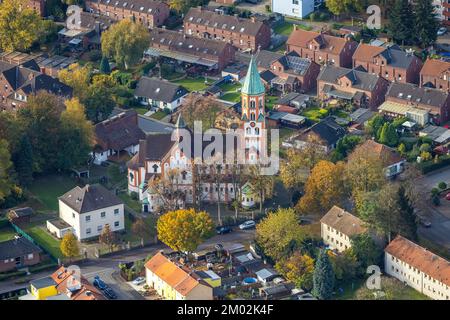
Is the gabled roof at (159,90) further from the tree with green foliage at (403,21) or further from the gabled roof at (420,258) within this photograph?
the gabled roof at (420,258)

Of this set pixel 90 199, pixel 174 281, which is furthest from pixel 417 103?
pixel 174 281

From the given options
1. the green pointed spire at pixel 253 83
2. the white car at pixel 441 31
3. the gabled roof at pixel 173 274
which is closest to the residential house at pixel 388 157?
the green pointed spire at pixel 253 83

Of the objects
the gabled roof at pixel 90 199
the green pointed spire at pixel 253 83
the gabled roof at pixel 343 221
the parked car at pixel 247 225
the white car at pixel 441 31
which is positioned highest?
the green pointed spire at pixel 253 83

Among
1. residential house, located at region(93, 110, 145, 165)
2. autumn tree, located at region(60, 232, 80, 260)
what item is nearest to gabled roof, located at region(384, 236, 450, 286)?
autumn tree, located at region(60, 232, 80, 260)

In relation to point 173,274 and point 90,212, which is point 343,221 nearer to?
point 173,274

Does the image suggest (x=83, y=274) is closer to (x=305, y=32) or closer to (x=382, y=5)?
(x=305, y=32)
